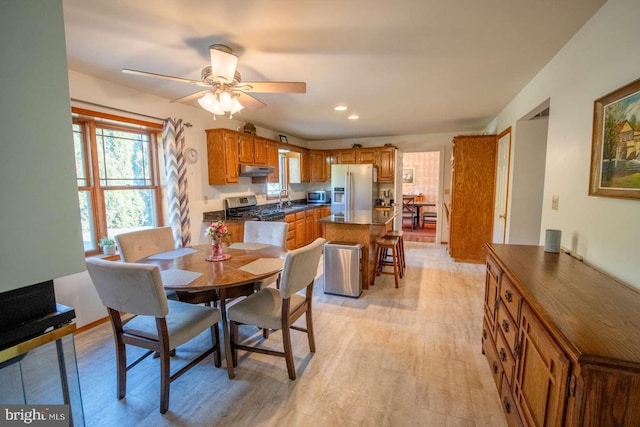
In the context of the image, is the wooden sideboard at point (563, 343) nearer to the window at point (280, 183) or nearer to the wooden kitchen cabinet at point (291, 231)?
the wooden kitchen cabinet at point (291, 231)

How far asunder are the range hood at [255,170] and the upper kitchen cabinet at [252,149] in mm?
78

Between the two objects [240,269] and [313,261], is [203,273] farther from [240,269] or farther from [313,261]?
[313,261]

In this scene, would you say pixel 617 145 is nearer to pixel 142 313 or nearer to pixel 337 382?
pixel 337 382

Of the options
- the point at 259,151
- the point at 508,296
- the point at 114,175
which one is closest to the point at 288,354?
the point at 508,296

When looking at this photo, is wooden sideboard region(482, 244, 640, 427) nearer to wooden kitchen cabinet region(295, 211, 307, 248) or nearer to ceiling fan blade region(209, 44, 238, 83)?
ceiling fan blade region(209, 44, 238, 83)

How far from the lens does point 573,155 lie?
6.31 feet

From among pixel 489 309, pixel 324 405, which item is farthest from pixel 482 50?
pixel 324 405

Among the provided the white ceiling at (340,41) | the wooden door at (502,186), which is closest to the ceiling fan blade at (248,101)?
the white ceiling at (340,41)

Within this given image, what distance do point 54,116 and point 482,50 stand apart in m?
2.60

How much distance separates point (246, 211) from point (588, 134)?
4102mm

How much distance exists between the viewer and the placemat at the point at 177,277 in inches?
72.7

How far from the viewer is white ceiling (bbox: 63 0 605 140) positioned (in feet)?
5.40

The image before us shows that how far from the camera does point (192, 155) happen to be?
376 cm

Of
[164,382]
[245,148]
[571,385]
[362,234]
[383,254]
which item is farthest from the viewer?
[245,148]
